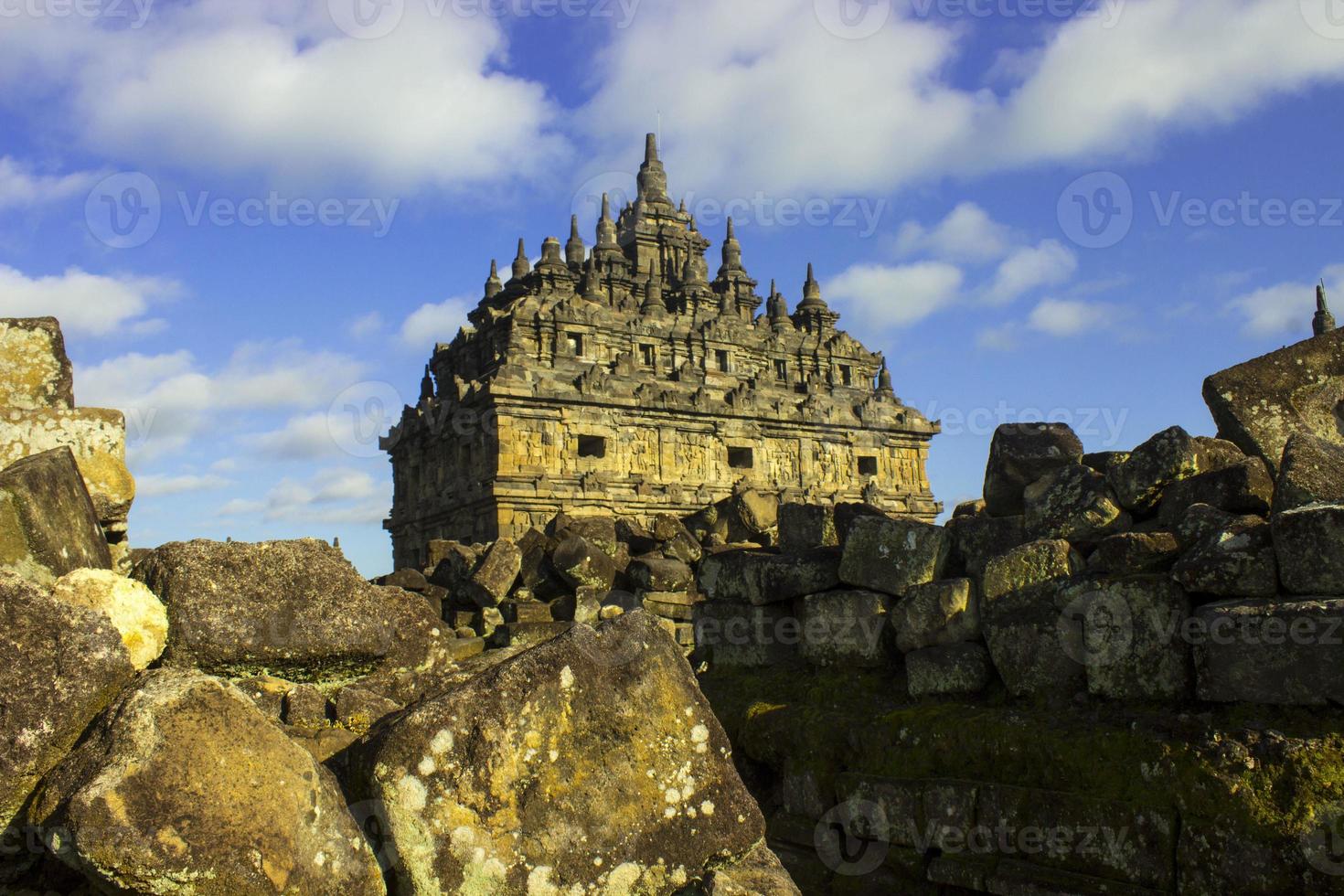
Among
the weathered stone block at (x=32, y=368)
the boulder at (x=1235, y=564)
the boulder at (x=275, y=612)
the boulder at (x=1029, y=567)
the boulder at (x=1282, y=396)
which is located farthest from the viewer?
the boulder at (x=1282, y=396)

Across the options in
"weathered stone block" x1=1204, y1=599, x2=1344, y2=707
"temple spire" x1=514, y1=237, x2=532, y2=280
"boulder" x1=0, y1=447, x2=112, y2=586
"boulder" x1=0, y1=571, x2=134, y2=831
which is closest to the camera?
"boulder" x1=0, y1=571, x2=134, y2=831

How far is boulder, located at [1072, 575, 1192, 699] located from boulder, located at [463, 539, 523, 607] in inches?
437

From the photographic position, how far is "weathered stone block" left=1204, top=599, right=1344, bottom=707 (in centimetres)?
362

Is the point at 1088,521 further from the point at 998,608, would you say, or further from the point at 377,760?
the point at 377,760

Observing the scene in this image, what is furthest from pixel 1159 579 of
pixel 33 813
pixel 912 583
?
pixel 33 813

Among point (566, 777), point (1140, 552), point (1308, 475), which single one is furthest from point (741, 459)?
point (566, 777)

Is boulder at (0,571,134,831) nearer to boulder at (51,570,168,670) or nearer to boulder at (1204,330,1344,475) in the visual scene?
boulder at (51,570,168,670)

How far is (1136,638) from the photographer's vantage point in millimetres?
4277

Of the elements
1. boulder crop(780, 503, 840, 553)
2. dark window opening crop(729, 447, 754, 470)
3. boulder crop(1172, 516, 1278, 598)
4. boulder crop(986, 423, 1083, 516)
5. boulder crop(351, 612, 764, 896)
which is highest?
dark window opening crop(729, 447, 754, 470)

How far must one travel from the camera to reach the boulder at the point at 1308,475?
13.9 ft

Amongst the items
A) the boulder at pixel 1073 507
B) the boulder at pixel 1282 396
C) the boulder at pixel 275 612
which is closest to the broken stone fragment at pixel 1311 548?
the boulder at pixel 1073 507

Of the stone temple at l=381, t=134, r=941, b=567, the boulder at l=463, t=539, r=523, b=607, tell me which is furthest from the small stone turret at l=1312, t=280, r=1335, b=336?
the boulder at l=463, t=539, r=523, b=607

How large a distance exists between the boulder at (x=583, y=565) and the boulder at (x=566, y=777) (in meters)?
11.6

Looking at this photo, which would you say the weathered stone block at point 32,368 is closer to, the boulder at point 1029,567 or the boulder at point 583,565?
the boulder at point 1029,567
